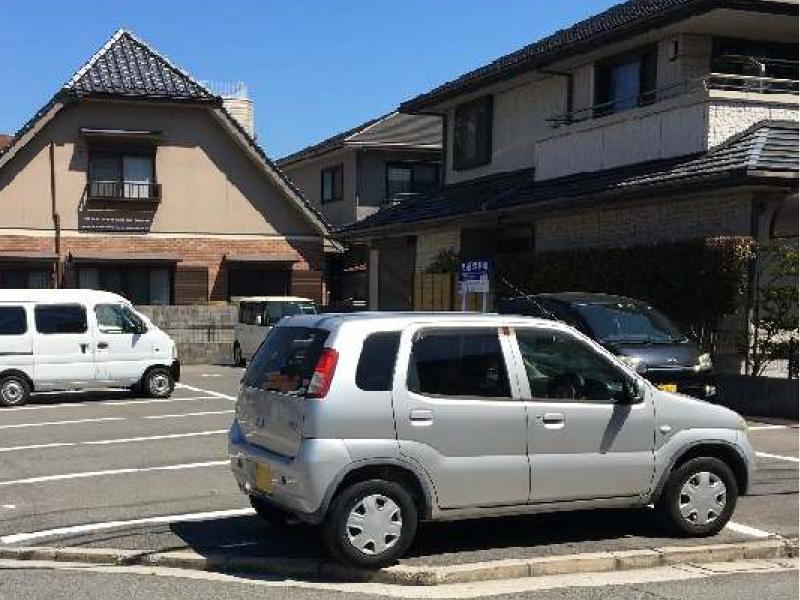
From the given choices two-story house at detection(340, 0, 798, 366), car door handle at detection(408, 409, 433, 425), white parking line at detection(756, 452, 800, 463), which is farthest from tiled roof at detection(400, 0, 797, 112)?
car door handle at detection(408, 409, 433, 425)

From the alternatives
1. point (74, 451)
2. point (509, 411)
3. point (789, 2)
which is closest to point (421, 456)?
point (509, 411)

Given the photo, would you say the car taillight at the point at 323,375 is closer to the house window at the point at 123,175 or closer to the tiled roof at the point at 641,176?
the tiled roof at the point at 641,176

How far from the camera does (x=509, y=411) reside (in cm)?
633

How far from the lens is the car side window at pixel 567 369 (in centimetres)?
655

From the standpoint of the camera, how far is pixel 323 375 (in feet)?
19.7

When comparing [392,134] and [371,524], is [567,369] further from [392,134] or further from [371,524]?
[392,134]

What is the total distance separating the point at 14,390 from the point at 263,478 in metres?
10.8

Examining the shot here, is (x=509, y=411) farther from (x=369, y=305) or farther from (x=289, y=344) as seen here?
(x=369, y=305)

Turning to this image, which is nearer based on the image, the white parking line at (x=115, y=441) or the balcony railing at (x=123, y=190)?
the white parking line at (x=115, y=441)

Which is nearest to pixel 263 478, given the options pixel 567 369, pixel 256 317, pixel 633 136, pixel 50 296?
pixel 567 369

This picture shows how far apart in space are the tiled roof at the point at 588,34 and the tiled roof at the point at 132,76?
23.7 ft

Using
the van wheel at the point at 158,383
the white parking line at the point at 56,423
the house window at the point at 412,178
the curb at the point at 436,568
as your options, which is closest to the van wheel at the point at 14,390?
the van wheel at the point at 158,383

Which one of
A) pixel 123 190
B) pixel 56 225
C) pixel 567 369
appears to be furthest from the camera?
pixel 123 190

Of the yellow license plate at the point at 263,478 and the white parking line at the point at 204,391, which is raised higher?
the yellow license plate at the point at 263,478
